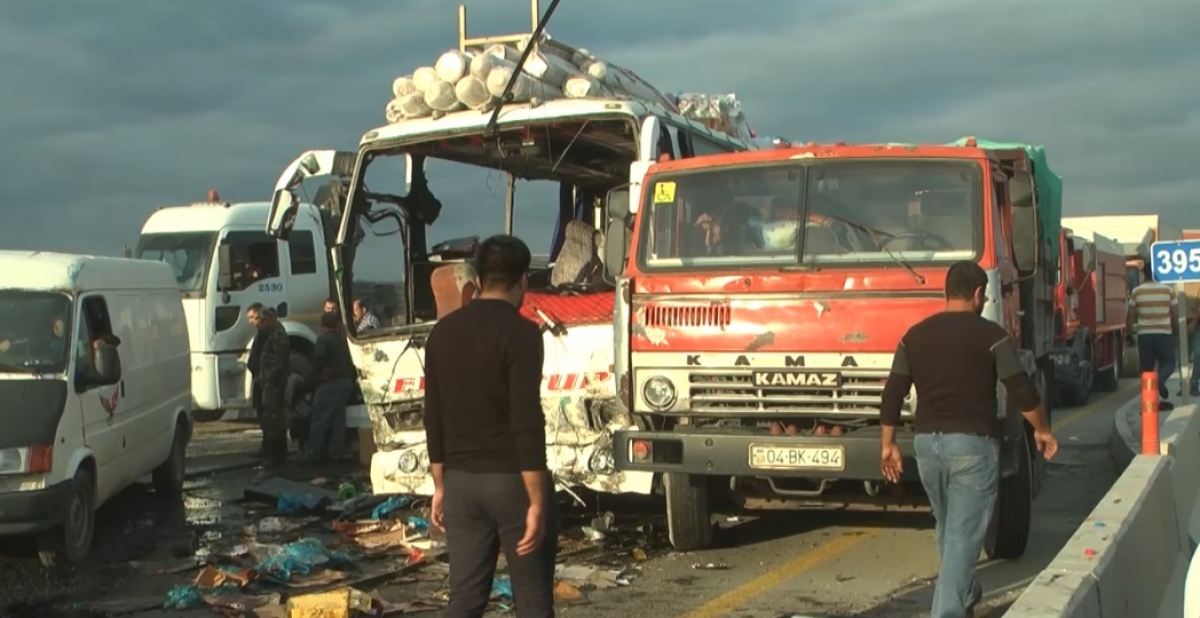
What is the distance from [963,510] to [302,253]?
46.6 ft

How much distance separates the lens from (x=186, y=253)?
17828 mm

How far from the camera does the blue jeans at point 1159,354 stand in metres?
17.1

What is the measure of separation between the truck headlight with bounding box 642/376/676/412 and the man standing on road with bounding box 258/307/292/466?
7.60 meters

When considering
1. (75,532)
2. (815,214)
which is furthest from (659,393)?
(75,532)

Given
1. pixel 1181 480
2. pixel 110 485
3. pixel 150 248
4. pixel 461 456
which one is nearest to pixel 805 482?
pixel 1181 480

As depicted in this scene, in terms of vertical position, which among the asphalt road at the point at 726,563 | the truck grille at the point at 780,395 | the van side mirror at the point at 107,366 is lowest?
the asphalt road at the point at 726,563

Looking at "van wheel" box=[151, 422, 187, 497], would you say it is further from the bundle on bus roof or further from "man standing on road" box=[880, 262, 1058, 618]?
"man standing on road" box=[880, 262, 1058, 618]

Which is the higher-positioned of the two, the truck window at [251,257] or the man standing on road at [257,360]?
the truck window at [251,257]

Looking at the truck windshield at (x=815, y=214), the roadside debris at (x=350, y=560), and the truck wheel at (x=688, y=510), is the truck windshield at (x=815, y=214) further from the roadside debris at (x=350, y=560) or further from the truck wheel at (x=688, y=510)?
the roadside debris at (x=350, y=560)

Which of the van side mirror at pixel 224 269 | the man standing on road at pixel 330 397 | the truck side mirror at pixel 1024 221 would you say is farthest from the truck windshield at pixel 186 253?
the truck side mirror at pixel 1024 221

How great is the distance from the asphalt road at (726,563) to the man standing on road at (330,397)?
2259 millimetres

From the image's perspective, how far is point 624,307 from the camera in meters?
8.22

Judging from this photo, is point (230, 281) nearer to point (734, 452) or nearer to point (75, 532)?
point (75, 532)

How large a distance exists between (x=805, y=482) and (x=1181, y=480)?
2869 mm
